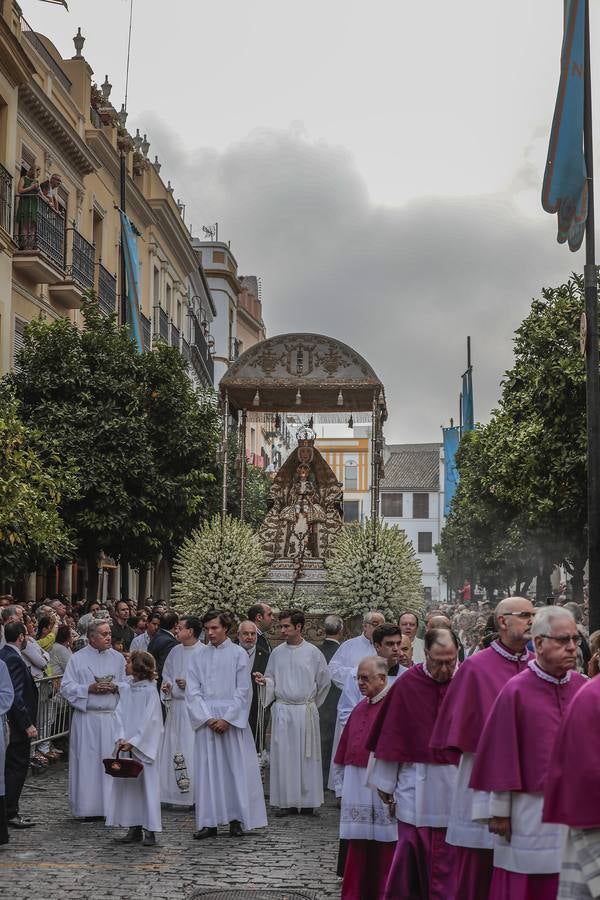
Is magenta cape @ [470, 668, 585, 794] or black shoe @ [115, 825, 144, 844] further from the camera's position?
black shoe @ [115, 825, 144, 844]

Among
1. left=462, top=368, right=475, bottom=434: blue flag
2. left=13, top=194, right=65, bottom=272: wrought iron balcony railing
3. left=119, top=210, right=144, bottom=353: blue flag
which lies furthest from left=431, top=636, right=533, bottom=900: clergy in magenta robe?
left=462, top=368, right=475, bottom=434: blue flag

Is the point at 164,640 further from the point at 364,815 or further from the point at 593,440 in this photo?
the point at 364,815

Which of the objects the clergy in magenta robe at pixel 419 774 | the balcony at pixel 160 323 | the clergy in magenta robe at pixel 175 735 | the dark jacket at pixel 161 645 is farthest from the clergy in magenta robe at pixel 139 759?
the balcony at pixel 160 323

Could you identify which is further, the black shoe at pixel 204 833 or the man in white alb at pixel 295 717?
the man in white alb at pixel 295 717

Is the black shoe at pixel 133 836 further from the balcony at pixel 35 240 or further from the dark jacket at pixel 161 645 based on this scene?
the balcony at pixel 35 240

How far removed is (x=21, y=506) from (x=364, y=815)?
8388 millimetres

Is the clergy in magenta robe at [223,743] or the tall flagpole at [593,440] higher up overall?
the tall flagpole at [593,440]

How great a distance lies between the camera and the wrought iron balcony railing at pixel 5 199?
2394 centimetres

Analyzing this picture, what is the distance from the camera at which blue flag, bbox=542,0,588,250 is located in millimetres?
14484

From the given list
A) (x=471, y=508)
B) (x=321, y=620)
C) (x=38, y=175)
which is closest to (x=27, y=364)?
(x=38, y=175)

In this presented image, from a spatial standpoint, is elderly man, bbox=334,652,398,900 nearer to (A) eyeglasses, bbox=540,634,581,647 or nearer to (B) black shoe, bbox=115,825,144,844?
(A) eyeglasses, bbox=540,634,581,647

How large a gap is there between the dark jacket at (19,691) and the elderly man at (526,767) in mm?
5553

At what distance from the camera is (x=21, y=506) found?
15.3 meters

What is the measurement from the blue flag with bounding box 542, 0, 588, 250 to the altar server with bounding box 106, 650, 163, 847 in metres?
7.04
